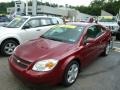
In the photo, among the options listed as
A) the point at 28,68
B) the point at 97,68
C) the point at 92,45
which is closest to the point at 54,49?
the point at 28,68

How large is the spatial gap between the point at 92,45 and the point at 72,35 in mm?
735

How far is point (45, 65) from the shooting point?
3957 mm

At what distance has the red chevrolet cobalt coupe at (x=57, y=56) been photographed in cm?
393

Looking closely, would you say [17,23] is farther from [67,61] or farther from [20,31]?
[67,61]

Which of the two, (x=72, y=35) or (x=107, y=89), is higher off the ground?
(x=72, y=35)


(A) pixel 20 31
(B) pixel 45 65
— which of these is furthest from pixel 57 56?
(A) pixel 20 31

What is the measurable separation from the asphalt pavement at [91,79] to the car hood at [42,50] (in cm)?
70

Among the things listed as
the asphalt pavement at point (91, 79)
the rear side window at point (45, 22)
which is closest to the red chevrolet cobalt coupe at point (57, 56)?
the asphalt pavement at point (91, 79)

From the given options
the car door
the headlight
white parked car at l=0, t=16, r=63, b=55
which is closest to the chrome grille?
the headlight

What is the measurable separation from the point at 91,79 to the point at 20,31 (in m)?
3.64

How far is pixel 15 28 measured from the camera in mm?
7438

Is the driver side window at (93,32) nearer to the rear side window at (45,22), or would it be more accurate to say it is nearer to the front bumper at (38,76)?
the front bumper at (38,76)

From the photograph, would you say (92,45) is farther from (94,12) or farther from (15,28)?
(94,12)

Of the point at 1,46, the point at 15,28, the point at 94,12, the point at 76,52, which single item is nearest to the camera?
the point at 76,52
